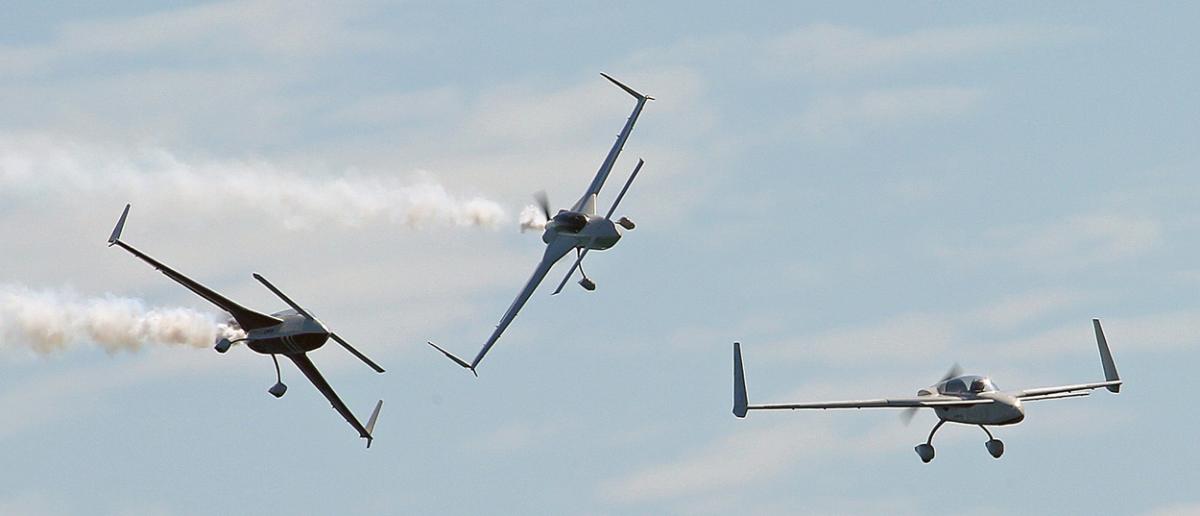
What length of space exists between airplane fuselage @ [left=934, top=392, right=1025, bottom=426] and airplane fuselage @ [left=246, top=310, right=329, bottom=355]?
31.6 meters

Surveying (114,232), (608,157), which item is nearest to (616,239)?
(608,157)

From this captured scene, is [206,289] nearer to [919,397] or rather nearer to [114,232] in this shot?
[114,232]

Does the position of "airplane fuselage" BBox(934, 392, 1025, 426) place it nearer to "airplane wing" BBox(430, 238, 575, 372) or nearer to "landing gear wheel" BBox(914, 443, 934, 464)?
"landing gear wheel" BBox(914, 443, 934, 464)

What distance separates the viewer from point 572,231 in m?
142

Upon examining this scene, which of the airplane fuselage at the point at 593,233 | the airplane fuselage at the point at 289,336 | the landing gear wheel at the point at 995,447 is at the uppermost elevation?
the airplane fuselage at the point at 593,233

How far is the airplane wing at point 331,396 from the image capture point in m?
127

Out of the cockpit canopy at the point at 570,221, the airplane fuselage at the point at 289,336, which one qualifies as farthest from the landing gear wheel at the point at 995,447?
the airplane fuselage at the point at 289,336

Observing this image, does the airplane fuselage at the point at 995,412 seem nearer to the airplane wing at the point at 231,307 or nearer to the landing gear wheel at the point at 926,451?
the landing gear wheel at the point at 926,451

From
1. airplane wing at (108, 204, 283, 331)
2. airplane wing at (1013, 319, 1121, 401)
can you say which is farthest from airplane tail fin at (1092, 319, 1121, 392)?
airplane wing at (108, 204, 283, 331)

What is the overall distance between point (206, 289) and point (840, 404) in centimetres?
3079

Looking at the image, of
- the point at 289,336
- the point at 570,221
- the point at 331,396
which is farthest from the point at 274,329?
the point at 570,221

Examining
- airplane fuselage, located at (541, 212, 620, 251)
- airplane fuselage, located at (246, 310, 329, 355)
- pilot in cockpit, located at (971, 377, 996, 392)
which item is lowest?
pilot in cockpit, located at (971, 377, 996, 392)

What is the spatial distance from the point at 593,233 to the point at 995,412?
73.2 ft

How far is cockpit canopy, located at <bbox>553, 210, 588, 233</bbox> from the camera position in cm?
14125
